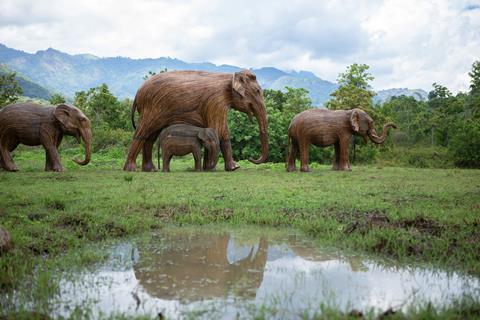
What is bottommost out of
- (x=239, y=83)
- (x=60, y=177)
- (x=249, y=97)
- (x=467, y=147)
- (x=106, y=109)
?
(x=60, y=177)

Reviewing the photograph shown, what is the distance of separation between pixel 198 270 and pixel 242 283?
53cm

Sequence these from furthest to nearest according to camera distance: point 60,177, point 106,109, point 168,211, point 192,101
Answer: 1. point 106,109
2. point 192,101
3. point 60,177
4. point 168,211

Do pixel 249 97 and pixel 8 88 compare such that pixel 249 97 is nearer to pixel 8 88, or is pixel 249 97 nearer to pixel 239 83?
pixel 239 83

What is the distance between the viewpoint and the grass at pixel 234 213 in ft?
15.5

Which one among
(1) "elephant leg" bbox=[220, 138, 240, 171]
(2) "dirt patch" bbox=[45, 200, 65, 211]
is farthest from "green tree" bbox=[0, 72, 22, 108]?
(2) "dirt patch" bbox=[45, 200, 65, 211]

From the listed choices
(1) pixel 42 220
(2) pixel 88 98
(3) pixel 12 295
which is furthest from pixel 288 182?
(2) pixel 88 98

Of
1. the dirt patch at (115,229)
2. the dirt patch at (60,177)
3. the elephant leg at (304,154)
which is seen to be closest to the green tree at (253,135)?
the elephant leg at (304,154)

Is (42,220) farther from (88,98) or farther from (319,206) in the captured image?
(88,98)

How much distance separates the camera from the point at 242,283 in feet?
13.1

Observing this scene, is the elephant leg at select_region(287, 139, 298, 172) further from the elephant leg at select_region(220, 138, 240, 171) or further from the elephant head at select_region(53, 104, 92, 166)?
the elephant head at select_region(53, 104, 92, 166)

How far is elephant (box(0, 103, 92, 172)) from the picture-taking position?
1230cm

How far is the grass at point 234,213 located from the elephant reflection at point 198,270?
68cm

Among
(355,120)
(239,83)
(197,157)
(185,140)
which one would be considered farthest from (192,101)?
(355,120)

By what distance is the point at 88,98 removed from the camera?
122 ft
